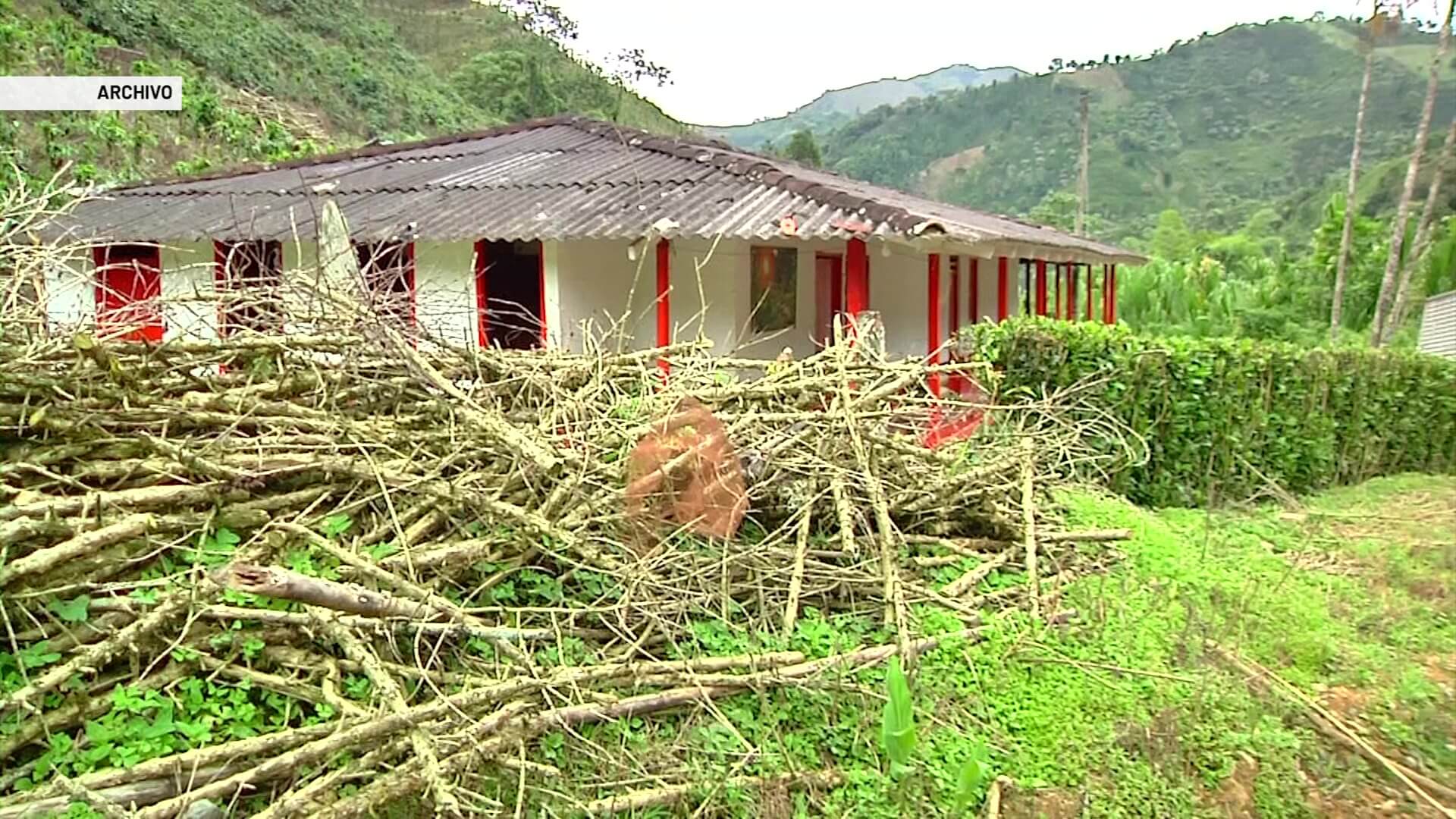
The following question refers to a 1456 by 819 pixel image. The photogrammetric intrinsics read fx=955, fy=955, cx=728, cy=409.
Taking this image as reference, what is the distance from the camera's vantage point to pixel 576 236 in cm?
881

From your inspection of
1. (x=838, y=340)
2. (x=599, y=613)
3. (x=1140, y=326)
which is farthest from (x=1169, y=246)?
(x=599, y=613)

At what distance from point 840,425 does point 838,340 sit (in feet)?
2.29

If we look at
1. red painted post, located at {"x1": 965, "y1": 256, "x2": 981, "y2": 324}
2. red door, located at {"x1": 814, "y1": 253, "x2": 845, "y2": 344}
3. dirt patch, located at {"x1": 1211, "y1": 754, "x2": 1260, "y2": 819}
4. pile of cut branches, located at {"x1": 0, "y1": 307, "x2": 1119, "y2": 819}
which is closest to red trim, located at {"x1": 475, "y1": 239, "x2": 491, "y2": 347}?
pile of cut branches, located at {"x1": 0, "y1": 307, "x2": 1119, "y2": 819}

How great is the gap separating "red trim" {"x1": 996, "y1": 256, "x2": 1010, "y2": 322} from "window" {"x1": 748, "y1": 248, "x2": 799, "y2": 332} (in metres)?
5.96

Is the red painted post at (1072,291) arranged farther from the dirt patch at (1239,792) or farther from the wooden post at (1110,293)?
the dirt patch at (1239,792)

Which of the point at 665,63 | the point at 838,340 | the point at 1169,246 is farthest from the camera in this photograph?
the point at 665,63

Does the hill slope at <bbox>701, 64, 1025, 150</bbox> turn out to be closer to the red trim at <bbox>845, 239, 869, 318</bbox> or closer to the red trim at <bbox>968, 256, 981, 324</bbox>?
the red trim at <bbox>968, 256, 981, 324</bbox>

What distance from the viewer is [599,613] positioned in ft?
13.6

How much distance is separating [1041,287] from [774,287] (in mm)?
6623

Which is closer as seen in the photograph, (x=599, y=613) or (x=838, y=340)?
(x=599, y=613)

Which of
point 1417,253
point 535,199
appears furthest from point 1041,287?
point 535,199

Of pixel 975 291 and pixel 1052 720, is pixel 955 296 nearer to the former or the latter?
pixel 975 291

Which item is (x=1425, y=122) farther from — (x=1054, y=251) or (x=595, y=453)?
(x=595, y=453)

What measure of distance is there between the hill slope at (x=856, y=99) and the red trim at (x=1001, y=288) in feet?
223
